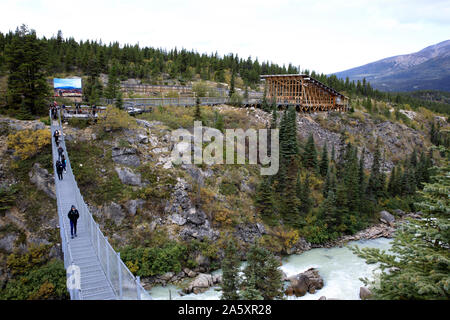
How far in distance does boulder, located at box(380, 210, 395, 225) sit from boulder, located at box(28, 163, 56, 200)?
3178 cm

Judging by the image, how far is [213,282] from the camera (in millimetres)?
19781

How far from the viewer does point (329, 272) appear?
21.6 m

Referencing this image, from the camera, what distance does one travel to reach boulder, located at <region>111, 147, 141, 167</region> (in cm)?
2367

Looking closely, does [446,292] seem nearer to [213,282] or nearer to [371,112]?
[213,282]

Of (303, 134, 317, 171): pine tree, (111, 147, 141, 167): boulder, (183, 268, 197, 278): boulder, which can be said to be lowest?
(183, 268, 197, 278): boulder

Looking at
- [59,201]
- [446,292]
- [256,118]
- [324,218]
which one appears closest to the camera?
[446,292]

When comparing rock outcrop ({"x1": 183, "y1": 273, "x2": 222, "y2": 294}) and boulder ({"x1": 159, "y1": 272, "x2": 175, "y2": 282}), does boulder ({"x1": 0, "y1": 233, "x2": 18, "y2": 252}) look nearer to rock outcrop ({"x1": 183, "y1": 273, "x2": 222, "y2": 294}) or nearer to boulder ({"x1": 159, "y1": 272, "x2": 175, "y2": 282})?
boulder ({"x1": 159, "y1": 272, "x2": 175, "y2": 282})

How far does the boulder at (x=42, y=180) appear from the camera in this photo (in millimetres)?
19969

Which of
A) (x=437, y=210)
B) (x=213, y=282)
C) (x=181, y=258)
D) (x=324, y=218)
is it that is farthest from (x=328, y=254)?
(x=437, y=210)

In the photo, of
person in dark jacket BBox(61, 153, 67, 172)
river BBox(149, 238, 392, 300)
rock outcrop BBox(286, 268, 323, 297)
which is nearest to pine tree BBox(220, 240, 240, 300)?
river BBox(149, 238, 392, 300)

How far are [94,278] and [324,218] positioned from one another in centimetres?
2339

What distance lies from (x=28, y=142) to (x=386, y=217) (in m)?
34.6

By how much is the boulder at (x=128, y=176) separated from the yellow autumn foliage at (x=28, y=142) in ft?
17.2

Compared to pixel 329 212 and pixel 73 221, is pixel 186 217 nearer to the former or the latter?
pixel 73 221
